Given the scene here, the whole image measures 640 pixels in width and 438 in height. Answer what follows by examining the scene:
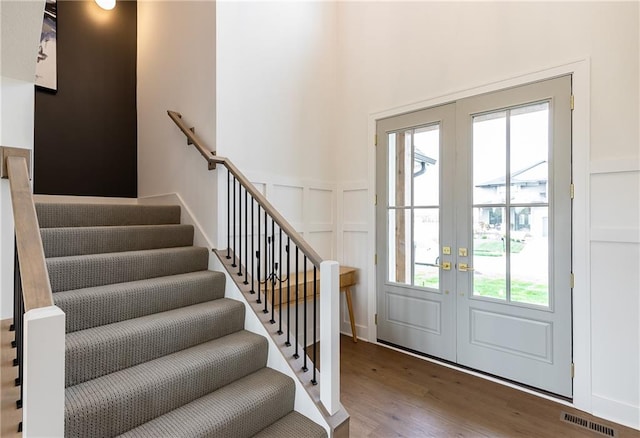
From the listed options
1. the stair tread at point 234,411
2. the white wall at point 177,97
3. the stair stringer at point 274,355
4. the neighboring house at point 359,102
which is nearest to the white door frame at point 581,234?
the neighboring house at point 359,102

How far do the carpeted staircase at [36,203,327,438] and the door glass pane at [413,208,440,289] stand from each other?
5.43 ft

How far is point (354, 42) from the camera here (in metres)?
3.59

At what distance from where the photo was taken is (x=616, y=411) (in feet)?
7.03

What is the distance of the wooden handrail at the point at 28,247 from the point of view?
1.06 metres

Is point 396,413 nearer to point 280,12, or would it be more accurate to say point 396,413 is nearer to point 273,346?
point 273,346

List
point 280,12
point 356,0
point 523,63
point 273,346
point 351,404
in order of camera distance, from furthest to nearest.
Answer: point 356,0, point 280,12, point 523,63, point 351,404, point 273,346

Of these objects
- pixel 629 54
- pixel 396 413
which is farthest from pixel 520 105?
pixel 396 413

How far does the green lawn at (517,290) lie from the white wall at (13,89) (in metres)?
3.12

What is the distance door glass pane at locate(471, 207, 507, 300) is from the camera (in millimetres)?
2633

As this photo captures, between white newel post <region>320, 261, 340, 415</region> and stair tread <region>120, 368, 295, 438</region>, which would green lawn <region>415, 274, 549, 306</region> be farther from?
stair tread <region>120, 368, 295, 438</region>

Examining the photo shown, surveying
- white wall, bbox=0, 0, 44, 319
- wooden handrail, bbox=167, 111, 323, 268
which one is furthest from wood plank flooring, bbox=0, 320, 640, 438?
wooden handrail, bbox=167, 111, 323, 268

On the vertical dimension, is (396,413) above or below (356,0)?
below

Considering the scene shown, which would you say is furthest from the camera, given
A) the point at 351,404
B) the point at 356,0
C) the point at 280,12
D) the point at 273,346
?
the point at 356,0

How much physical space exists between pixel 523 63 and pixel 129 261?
3218 mm
